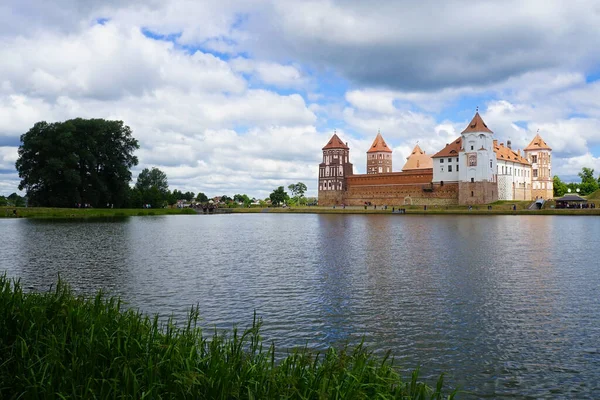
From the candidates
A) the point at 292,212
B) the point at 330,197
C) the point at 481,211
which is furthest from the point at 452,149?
the point at 292,212

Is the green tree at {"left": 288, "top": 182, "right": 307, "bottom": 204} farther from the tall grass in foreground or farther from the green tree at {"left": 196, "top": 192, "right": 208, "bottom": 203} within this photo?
the tall grass in foreground

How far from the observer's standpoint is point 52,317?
22.1 ft

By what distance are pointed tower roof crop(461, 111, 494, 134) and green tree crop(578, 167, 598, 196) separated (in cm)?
3111

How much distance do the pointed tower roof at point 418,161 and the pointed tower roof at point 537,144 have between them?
19.0 metres

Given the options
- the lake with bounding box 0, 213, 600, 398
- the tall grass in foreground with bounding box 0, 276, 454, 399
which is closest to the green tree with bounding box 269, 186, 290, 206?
the lake with bounding box 0, 213, 600, 398

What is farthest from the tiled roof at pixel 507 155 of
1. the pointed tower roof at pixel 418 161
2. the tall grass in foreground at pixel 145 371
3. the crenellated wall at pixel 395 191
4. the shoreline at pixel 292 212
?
the tall grass in foreground at pixel 145 371

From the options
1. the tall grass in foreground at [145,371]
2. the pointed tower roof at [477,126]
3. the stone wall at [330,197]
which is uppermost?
the pointed tower roof at [477,126]

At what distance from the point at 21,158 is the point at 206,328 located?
56.1 m

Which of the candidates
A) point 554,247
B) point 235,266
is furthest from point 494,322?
point 554,247

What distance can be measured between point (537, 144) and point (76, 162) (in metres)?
80.3

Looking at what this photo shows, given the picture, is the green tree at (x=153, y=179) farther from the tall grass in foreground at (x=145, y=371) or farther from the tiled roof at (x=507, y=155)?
the tall grass in foreground at (x=145, y=371)

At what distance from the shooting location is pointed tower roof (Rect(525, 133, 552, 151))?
9406 cm

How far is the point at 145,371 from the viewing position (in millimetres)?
4852

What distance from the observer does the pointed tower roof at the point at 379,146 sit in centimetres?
11406
